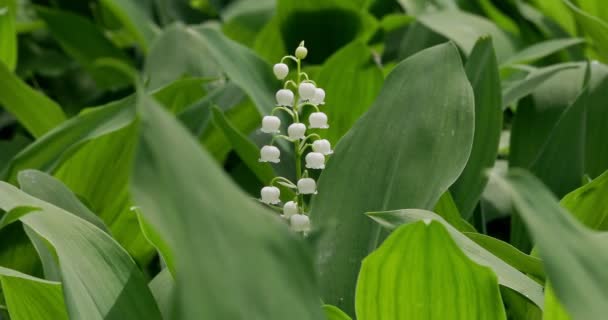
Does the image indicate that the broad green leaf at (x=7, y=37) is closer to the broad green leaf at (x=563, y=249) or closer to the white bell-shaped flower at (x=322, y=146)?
the white bell-shaped flower at (x=322, y=146)

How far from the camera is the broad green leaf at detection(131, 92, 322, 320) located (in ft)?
1.47

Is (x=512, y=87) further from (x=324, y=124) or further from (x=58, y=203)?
(x=58, y=203)

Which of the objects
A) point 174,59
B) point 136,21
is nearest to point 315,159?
point 174,59

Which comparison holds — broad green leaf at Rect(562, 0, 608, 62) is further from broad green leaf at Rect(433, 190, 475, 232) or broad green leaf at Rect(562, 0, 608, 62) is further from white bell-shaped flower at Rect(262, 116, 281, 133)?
white bell-shaped flower at Rect(262, 116, 281, 133)

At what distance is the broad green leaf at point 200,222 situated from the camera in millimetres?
448

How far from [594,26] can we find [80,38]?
1.12 m

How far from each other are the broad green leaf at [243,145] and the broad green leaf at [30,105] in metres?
0.45

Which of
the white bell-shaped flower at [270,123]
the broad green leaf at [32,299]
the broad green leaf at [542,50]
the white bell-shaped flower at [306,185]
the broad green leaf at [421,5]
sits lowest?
the broad green leaf at [32,299]

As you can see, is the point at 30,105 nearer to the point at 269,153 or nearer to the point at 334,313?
the point at 269,153

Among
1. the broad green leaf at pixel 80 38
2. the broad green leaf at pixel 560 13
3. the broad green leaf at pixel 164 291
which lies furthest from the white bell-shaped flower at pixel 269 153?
the broad green leaf at pixel 80 38

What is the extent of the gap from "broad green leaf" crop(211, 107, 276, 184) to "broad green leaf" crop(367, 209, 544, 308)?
0.37m

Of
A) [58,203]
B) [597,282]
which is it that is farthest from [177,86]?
[597,282]

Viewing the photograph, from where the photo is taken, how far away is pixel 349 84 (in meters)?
1.34

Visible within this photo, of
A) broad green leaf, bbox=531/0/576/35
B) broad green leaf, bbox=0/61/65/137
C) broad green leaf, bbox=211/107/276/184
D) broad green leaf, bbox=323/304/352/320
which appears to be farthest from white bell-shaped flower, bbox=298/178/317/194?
broad green leaf, bbox=531/0/576/35
